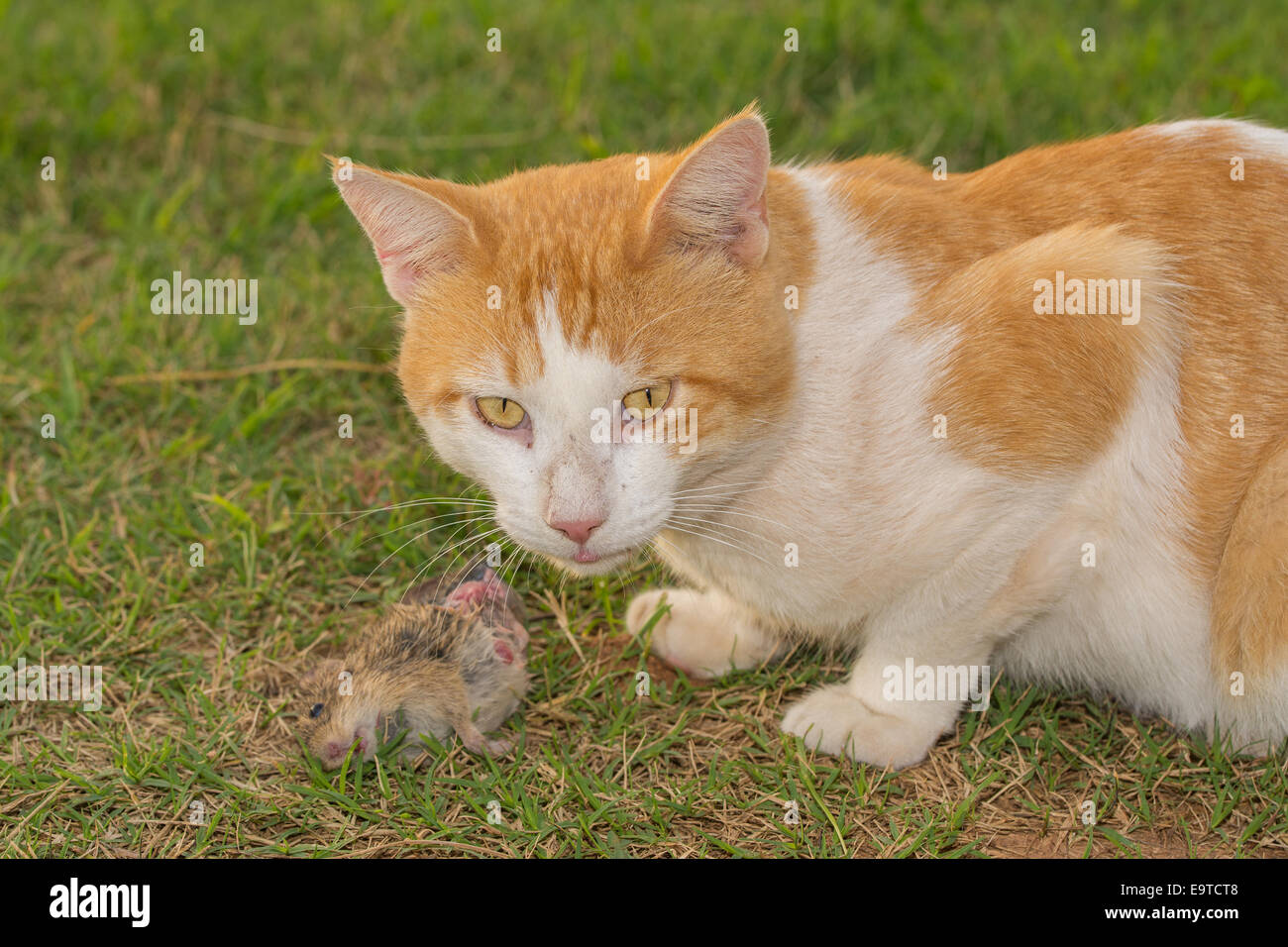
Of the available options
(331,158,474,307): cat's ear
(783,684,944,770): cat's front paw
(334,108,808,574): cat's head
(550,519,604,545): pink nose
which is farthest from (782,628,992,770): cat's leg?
(331,158,474,307): cat's ear

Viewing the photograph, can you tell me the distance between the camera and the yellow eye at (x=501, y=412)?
99.3 inches

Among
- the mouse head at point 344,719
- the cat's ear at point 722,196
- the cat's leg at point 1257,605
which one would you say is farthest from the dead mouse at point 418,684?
the cat's leg at point 1257,605

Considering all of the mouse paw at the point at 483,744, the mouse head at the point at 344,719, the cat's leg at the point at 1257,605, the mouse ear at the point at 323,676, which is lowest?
the mouse paw at the point at 483,744

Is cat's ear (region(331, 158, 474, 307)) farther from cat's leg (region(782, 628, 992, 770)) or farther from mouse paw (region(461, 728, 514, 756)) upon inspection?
cat's leg (region(782, 628, 992, 770))

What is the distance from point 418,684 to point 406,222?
3.30ft

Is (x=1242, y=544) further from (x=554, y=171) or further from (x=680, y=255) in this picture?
(x=554, y=171)

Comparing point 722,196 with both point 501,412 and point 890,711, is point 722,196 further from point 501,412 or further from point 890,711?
point 890,711

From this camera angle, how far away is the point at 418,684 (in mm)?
2816

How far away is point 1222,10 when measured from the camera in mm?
5398

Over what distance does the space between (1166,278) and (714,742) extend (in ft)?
4.70

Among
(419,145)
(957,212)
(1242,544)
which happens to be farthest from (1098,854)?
(419,145)

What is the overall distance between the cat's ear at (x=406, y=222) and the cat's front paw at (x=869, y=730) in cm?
129

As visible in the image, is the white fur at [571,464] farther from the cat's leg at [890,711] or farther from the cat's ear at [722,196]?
the cat's leg at [890,711]

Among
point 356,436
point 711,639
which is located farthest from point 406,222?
point 356,436
